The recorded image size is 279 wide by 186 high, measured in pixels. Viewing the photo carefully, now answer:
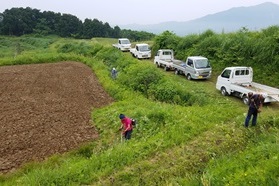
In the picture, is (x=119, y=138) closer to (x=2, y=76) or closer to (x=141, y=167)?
(x=141, y=167)

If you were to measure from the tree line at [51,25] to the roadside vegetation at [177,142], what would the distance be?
60.9 metres

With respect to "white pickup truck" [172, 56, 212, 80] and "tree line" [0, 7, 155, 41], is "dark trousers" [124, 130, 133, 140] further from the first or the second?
"tree line" [0, 7, 155, 41]

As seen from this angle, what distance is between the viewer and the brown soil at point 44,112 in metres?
11.6

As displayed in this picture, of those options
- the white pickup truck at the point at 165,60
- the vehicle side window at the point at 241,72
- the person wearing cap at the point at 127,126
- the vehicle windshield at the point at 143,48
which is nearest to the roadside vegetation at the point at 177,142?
the person wearing cap at the point at 127,126

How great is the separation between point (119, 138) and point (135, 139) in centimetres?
92

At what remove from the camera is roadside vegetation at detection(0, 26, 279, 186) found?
8.59 meters

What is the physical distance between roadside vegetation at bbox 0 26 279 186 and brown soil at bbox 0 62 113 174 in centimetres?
77

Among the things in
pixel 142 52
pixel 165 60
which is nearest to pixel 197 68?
pixel 165 60

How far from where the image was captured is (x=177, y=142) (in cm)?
1096

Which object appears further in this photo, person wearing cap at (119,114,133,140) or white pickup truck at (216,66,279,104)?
white pickup truck at (216,66,279,104)

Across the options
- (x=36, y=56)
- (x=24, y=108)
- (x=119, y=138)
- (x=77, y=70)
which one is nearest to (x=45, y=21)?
(x=36, y=56)

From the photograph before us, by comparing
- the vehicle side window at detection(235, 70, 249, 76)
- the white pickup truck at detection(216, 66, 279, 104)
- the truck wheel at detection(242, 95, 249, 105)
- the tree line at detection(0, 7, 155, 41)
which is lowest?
the truck wheel at detection(242, 95, 249, 105)

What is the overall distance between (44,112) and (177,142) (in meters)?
8.54

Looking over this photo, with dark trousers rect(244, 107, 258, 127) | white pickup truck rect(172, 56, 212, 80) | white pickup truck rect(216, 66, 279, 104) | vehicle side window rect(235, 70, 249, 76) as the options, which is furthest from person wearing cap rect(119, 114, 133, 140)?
white pickup truck rect(172, 56, 212, 80)
